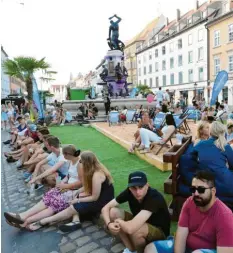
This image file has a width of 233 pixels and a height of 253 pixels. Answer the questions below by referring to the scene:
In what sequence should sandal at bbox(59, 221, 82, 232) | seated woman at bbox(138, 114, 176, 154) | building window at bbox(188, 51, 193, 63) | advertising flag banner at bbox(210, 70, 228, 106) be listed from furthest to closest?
building window at bbox(188, 51, 193, 63)
advertising flag banner at bbox(210, 70, 228, 106)
seated woman at bbox(138, 114, 176, 154)
sandal at bbox(59, 221, 82, 232)

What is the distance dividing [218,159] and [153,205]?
111 centimetres

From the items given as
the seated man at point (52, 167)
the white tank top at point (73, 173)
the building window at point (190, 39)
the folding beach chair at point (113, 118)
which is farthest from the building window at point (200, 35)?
the white tank top at point (73, 173)

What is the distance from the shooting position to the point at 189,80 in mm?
53594

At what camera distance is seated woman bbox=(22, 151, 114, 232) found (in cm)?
455

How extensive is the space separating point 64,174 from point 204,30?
4640cm

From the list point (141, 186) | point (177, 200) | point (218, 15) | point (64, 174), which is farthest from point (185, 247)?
point (218, 15)

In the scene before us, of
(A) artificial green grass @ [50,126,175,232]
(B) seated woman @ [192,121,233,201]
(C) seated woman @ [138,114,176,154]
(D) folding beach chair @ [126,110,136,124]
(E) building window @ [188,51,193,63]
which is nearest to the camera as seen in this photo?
(B) seated woman @ [192,121,233,201]

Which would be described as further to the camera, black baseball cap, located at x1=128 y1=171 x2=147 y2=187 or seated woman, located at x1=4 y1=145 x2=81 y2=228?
seated woman, located at x1=4 y1=145 x2=81 y2=228

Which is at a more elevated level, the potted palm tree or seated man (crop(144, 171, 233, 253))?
the potted palm tree

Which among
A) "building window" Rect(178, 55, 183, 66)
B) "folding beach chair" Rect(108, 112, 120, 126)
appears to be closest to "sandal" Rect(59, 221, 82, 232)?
"folding beach chair" Rect(108, 112, 120, 126)

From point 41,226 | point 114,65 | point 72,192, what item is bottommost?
point 41,226

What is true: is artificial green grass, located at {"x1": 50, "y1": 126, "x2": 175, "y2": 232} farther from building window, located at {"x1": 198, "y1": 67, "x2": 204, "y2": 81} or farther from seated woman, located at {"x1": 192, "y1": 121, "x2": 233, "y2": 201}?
building window, located at {"x1": 198, "y1": 67, "x2": 204, "y2": 81}

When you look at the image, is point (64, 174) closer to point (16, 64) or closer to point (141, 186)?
point (141, 186)

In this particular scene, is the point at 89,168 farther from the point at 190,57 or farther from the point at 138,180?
the point at 190,57
